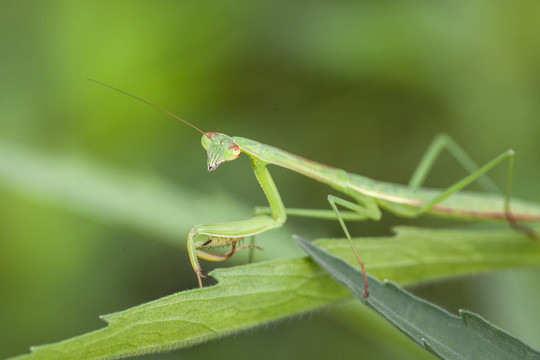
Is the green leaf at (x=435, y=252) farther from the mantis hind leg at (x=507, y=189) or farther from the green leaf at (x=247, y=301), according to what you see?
the mantis hind leg at (x=507, y=189)

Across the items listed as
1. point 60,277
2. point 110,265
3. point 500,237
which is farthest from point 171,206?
point 500,237

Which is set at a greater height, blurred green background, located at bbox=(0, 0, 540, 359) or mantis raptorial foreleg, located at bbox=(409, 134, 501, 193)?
blurred green background, located at bbox=(0, 0, 540, 359)

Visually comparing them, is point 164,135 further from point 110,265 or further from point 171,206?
point 110,265

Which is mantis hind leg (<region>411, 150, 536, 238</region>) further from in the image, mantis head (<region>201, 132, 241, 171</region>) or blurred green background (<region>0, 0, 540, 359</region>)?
mantis head (<region>201, 132, 241, 171</region>)

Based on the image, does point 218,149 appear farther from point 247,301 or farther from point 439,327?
point 439,327

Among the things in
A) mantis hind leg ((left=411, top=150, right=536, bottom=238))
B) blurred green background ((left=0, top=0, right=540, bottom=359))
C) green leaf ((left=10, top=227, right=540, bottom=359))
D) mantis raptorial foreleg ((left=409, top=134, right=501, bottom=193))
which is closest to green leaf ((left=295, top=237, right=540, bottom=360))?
green leaf ((left=10, top=227, right=540, bottom=359))

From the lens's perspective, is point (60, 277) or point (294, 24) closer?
point (60, 277)

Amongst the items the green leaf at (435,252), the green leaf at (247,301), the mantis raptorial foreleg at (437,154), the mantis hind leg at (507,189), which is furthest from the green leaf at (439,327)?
the mantis raptorial foreleg at (437,154)
